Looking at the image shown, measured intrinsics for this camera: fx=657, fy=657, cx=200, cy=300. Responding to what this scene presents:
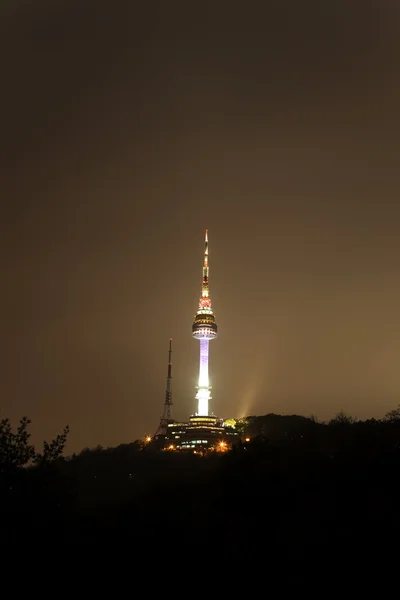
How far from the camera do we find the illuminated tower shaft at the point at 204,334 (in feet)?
509

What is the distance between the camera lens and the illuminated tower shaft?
155 m

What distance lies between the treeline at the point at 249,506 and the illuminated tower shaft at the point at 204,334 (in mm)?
96692

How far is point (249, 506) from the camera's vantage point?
40750mm

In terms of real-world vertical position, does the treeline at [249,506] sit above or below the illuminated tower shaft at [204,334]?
below

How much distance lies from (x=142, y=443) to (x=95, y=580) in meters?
120

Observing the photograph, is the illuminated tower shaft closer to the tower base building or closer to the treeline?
the tower base building

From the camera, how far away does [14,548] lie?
67.4ft

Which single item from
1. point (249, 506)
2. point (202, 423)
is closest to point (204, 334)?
point (202, 423)

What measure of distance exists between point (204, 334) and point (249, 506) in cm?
12022

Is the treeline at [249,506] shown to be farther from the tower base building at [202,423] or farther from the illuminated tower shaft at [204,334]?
the illuminated tower shaft at [204,334]

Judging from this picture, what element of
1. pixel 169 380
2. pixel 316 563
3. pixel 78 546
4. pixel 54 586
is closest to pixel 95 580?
pixel 78 546

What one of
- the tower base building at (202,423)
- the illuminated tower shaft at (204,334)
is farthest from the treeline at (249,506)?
the illuminated tower shaft at (204,334)

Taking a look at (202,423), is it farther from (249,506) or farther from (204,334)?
(249,506)

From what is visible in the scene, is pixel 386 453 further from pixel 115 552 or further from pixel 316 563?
pixel 115 552
